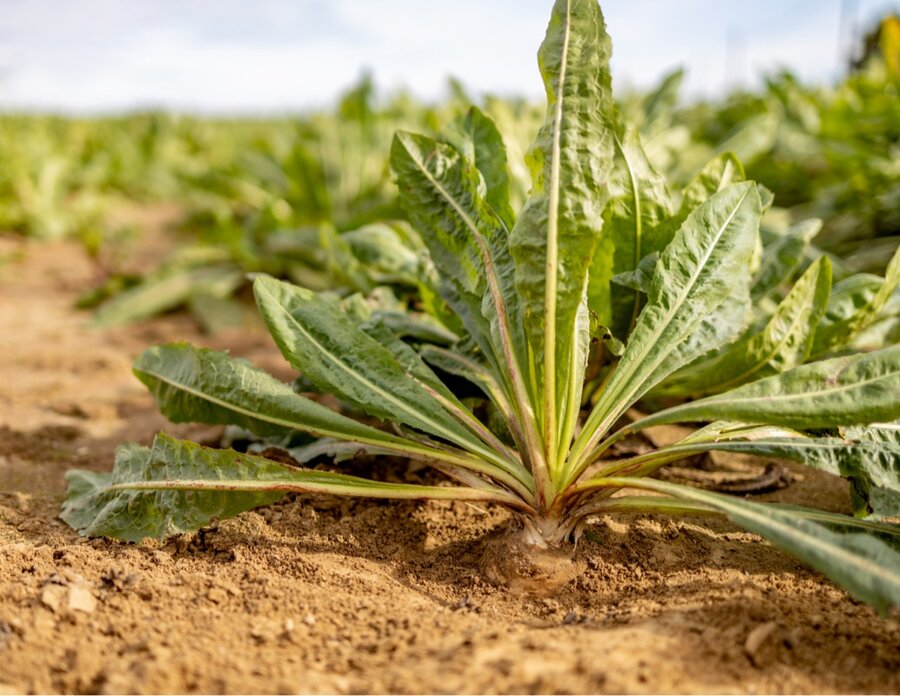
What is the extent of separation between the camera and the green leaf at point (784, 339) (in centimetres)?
202

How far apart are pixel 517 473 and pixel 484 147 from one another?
963 millimetres

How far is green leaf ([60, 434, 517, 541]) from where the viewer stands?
6.12 ft

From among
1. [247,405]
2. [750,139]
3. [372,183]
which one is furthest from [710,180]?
[372,183]

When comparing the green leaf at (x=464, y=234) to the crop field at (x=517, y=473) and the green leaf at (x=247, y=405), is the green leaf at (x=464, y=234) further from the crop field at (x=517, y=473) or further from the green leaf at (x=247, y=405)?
the green leaf at (x=247, y=405)

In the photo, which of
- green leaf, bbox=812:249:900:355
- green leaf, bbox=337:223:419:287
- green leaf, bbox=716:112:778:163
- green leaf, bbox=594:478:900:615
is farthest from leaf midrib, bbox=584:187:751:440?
green leaf, bbox=716:112:778:163

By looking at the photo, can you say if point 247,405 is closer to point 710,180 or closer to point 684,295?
point 684,295

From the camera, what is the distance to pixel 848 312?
7.14 ft

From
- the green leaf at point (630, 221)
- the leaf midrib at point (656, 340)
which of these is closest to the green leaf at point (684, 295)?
the leaf midrib at point (656, 340)

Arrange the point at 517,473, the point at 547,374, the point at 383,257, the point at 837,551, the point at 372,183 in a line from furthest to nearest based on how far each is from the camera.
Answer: the point at 372,183 → the point at 383,257 → the point at 517,473 → the point at 547,374 → the point at 837,551

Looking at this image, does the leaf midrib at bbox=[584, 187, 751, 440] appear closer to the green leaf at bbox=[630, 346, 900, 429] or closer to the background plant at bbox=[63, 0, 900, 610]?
the background plant at bbox=[63, 0, 900, 610]

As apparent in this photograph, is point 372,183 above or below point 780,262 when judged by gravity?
below

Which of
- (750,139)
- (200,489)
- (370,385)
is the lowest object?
(200,489)

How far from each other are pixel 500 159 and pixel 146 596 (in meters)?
1.43

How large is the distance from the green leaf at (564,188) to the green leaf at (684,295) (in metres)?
0.20
